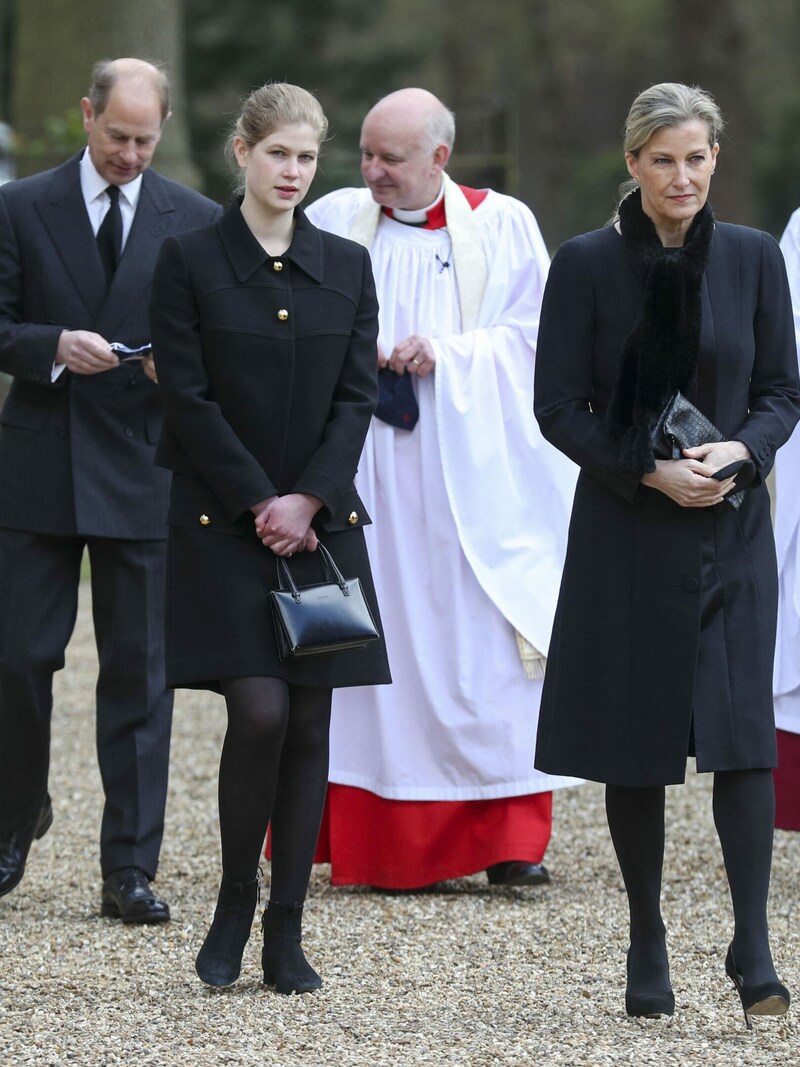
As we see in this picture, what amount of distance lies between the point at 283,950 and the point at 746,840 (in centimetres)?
102

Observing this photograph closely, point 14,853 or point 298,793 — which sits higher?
point 298,793

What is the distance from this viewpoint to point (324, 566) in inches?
151

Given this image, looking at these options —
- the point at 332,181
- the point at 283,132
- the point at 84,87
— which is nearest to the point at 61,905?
the point at 283,132

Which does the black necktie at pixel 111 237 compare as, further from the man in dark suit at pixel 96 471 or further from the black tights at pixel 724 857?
the black tights at pixel 724 857

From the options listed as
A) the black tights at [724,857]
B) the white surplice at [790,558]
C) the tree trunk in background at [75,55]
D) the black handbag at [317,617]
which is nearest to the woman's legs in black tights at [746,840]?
the black tights at [724,857]

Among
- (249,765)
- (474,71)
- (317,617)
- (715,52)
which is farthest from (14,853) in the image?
(474,71)

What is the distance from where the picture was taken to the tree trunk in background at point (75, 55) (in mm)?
10656

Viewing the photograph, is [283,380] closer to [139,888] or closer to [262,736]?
[262,736]

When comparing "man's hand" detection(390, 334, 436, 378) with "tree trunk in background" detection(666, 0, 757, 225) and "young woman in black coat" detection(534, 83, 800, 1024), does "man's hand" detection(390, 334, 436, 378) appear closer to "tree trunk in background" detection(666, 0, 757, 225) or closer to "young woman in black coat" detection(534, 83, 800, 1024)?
"young woman in black coat" detection(534, 83, 800, 1024)

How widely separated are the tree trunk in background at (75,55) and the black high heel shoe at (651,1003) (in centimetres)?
778

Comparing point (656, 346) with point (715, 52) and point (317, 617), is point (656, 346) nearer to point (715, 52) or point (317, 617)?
point (317, 617)

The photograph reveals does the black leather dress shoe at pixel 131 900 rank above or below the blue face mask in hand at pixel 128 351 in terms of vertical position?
below

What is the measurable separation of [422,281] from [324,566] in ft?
5.05

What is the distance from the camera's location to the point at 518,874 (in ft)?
16.5
